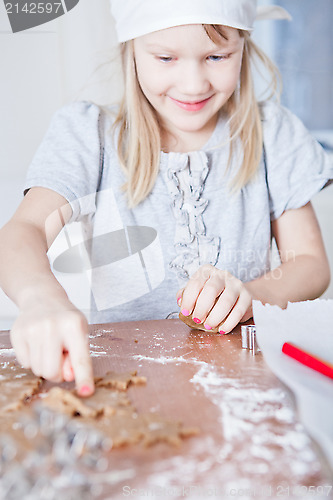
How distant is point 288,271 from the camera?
0.96m

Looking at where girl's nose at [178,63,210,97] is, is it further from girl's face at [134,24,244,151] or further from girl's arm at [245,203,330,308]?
girl's arm at [245,203,330,308]

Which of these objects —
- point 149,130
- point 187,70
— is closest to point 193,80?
point 187,70

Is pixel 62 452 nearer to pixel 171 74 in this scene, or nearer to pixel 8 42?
pixel 171 74

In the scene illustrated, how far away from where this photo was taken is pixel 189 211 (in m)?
1.02

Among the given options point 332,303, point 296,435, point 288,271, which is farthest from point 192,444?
point 288,271

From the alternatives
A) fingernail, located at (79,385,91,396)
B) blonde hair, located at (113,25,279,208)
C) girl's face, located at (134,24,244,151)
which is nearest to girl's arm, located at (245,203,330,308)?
blonde hair, located at (113,25,279,208)

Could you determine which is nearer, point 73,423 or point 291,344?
point 73,423

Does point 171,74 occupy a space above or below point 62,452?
above

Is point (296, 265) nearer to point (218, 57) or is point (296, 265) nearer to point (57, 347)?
point (218, 57)

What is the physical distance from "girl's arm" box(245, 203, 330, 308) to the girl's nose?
30cm

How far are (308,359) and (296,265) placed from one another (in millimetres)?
431

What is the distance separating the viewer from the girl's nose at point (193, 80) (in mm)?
823

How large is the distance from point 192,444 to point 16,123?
3.80 ft

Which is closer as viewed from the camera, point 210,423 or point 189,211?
point 210,423
